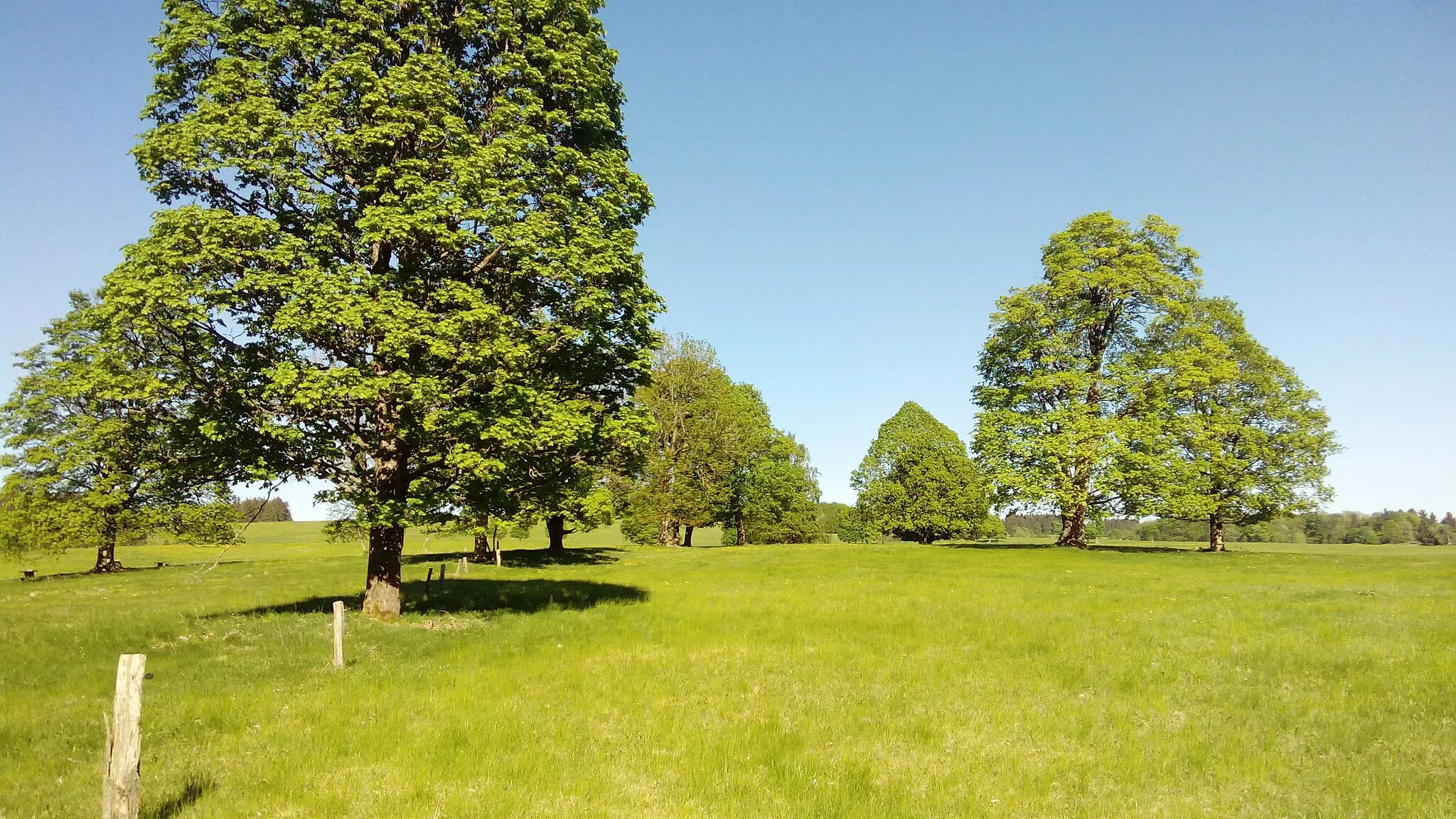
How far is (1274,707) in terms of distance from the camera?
1248cm

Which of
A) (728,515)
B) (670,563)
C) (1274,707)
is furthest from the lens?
(728,515)

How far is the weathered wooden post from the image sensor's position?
718 cm

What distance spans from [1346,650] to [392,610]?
25103 mm

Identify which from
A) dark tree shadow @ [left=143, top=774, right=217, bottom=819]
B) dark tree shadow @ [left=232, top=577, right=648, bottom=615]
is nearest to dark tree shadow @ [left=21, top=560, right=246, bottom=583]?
dark tree shadow @ [left=232, top=577, right=648, bottom=615]

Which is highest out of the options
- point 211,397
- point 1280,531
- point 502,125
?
point 502,125

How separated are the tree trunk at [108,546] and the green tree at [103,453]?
0.08m

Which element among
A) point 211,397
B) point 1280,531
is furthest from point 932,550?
point 1280,531

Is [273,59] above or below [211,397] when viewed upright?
above

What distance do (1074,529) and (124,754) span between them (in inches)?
1931

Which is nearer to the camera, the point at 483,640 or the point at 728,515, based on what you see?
the point at 483,640

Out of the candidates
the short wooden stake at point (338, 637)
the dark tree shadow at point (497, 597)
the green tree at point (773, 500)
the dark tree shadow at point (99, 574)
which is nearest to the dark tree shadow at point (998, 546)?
the green tree at point (773, 500)

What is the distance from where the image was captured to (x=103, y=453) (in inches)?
683

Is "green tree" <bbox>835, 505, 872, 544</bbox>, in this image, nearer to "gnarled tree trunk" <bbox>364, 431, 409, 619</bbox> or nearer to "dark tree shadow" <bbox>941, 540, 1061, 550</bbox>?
"dark tree shadow" <bbox>941, 540, 1061, 550</bbox>

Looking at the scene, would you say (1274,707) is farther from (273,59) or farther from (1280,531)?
(1280,531)
